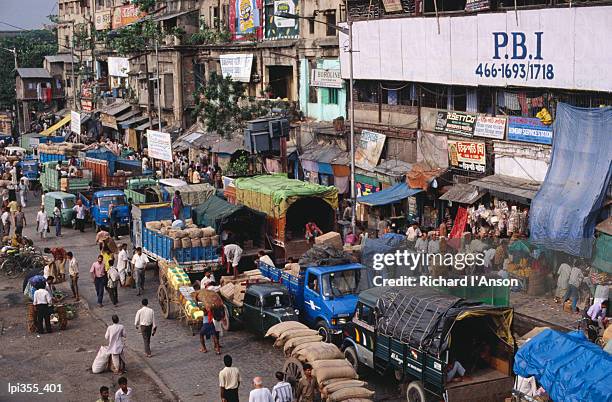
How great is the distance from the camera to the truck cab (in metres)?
20.6

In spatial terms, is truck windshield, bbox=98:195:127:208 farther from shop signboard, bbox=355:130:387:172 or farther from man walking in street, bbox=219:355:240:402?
man walking in street, bbox=219:355:240:402

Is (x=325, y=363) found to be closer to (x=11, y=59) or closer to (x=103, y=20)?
(x=103, y=20)

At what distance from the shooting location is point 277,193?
28172mm

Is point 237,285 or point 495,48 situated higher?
point 495,48

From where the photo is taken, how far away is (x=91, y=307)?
2577cm

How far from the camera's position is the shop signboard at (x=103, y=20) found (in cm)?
7521

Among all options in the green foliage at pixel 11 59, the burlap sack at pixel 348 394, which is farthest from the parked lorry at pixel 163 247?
the green foliage at pixel 11 59

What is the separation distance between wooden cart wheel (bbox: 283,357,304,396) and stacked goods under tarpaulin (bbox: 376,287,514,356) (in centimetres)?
178

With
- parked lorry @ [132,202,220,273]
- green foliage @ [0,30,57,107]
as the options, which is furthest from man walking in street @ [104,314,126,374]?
green foliage @ [0,30,57,107]

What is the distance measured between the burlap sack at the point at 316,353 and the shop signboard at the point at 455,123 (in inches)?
612

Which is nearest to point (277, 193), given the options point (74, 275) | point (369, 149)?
point (74, 275)

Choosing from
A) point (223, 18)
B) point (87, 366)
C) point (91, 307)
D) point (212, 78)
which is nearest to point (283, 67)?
point (212, 78)

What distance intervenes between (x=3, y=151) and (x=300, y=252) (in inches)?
1443

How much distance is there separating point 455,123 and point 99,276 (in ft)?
44.6
